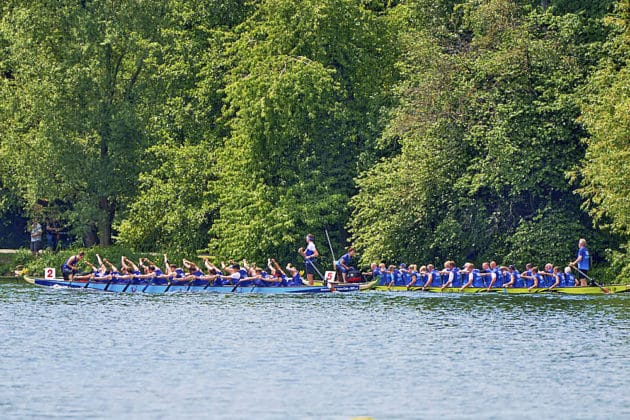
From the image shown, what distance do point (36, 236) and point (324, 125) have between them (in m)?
15.5

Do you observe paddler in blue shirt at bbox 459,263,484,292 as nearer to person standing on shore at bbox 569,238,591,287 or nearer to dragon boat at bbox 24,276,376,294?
dragon boat at bbox 24,276,376,294

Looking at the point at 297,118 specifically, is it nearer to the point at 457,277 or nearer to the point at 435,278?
the point at 435,278

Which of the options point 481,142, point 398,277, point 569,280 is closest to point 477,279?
point 398,277

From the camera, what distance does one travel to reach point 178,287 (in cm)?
4638

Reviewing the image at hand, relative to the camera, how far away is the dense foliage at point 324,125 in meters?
45.8

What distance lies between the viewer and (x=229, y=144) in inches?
2082

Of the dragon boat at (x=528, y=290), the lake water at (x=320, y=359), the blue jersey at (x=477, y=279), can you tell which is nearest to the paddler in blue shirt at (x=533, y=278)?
the dragon boat at (x=528, y=290)

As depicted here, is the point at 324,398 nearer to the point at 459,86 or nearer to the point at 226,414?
the point at 226,414

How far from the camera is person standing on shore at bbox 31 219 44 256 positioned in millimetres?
59447

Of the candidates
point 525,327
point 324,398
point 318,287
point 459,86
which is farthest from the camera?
point 459,86

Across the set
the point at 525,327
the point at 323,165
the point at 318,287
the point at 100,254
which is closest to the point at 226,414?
the point at 525,327

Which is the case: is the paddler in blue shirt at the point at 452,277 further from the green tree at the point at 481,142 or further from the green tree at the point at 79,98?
the green tree at the point at 79,98

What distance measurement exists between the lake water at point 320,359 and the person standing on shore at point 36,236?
18444 millimetres

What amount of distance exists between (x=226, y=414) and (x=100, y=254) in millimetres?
35274
